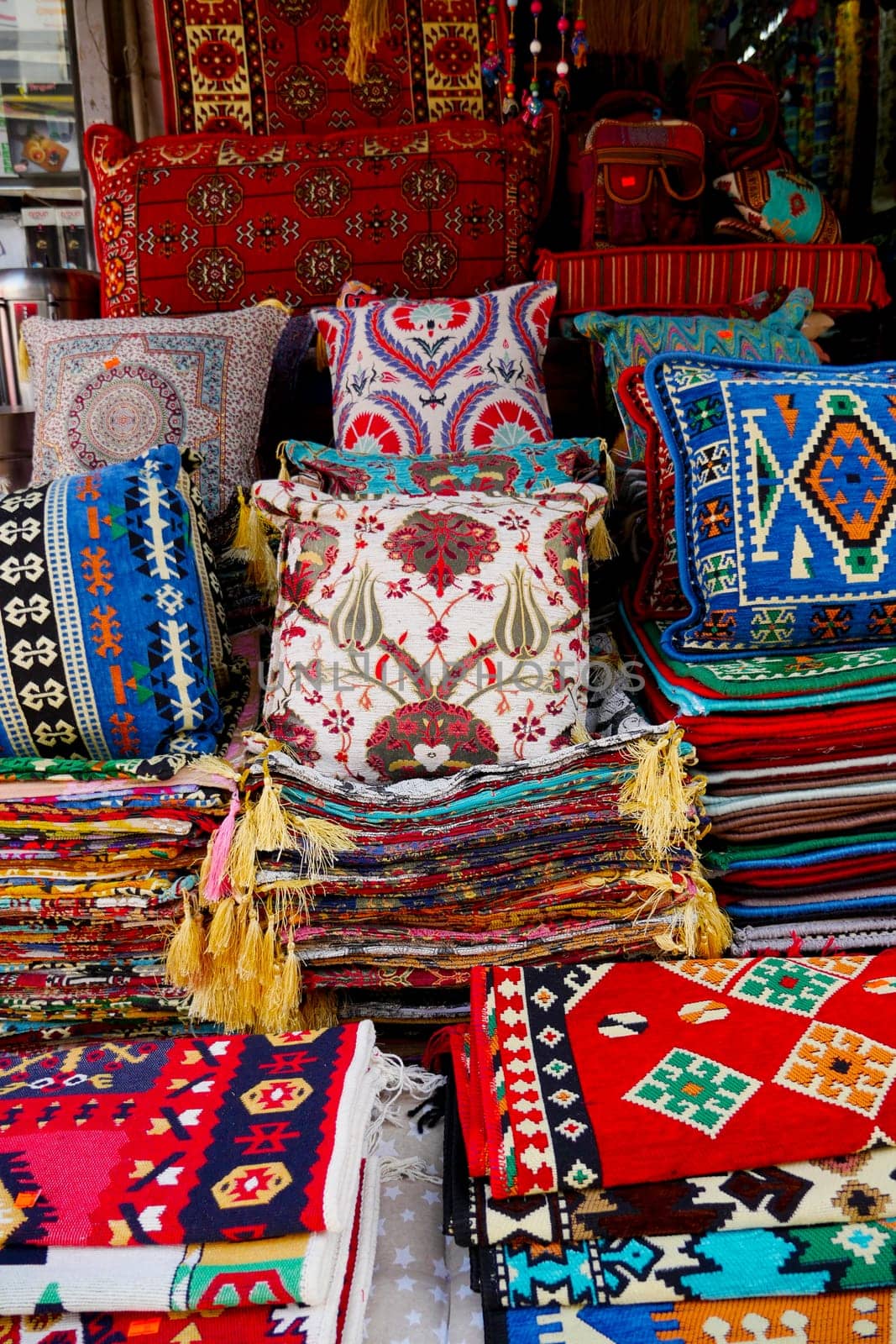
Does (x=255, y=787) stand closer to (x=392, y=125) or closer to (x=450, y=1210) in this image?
(x=450, y=1210)

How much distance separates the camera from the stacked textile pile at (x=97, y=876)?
1.19m

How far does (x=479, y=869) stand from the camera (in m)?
1.17

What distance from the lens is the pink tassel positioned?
1.16 metres

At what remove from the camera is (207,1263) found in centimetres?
76

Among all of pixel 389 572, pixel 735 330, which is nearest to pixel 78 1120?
pixel 389 572

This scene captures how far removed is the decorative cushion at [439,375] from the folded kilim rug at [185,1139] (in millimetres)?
991

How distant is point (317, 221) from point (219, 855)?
1422mm

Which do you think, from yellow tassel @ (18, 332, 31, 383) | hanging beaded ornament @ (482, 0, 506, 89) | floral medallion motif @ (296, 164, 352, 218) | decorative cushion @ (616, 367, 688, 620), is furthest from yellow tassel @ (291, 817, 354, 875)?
hanging beaded ornament @ (482, 0, 506, 89)

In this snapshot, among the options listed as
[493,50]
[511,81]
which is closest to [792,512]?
[511,81]

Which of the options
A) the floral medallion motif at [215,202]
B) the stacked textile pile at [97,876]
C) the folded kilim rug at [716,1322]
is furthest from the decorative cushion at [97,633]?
the floral medallion motif at [215,202]

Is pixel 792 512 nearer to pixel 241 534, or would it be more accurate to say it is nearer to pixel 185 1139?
pixel 241 534

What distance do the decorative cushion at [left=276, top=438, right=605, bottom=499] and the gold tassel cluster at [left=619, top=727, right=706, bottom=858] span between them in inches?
18.5

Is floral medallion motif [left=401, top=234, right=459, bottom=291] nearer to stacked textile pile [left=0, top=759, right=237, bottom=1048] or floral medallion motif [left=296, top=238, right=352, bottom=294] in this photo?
floral medallion motif [left=296, top=238, right=352, bottom=294]

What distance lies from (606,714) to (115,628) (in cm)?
66
